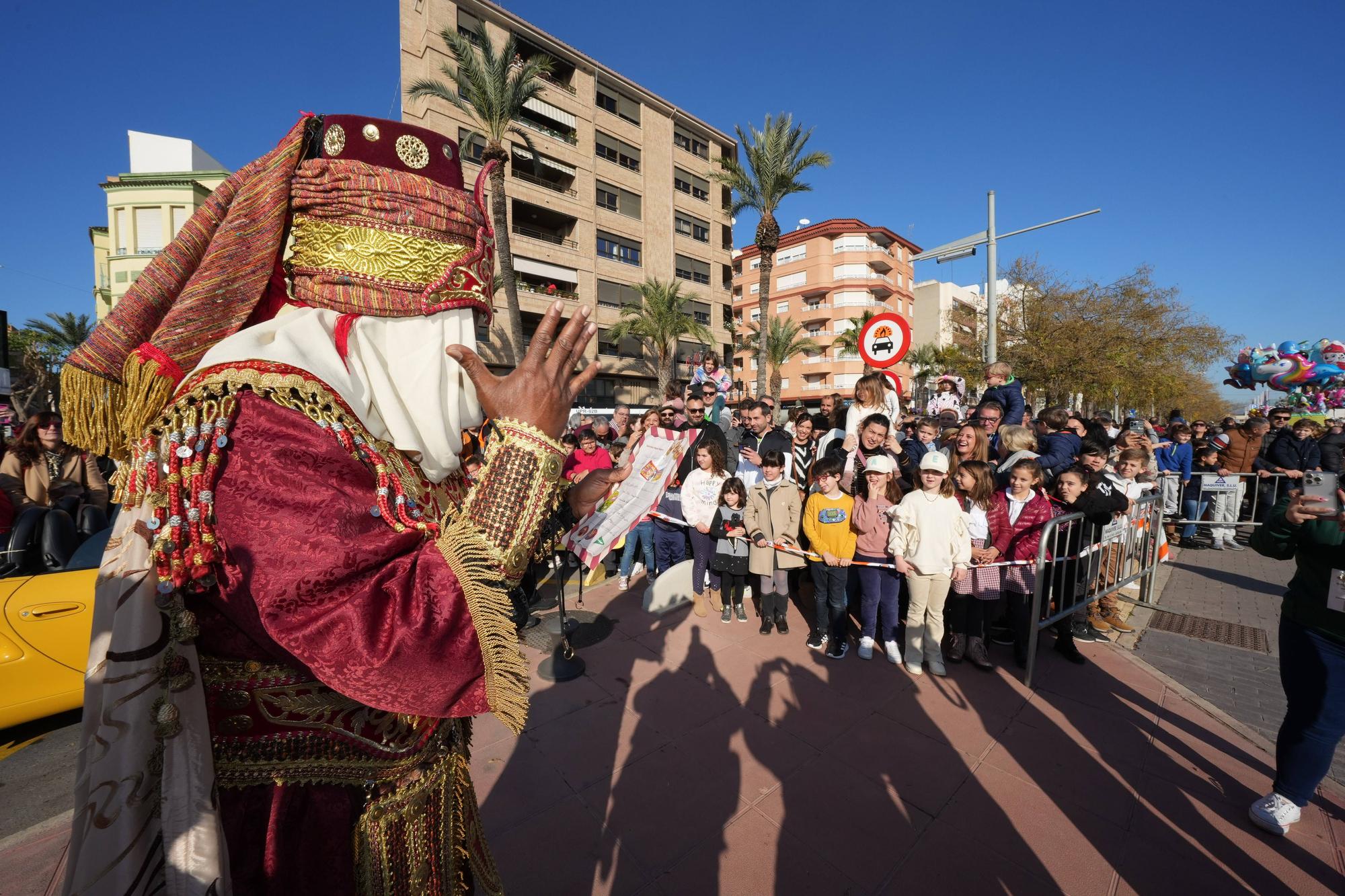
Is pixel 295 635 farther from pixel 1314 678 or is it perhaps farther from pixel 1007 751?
pixel 1314 678

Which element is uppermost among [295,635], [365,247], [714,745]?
[365,247]

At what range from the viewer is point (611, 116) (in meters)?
28.7

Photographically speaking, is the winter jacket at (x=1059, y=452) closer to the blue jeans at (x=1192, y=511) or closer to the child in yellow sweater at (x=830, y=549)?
the child in yellow sweater at (x=830, y=549)

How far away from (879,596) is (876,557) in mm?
392

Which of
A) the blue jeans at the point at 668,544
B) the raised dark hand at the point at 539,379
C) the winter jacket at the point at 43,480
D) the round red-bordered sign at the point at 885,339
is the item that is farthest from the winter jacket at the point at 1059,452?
the winter jacket at the point at 43,480

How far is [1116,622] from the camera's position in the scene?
5.50m

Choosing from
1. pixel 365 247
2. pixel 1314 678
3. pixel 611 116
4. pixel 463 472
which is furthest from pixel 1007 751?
pixel 611 116

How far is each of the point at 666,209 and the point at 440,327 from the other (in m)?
32.2

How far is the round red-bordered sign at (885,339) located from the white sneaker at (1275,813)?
13.6 ft

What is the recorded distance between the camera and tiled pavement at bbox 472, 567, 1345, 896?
263cm

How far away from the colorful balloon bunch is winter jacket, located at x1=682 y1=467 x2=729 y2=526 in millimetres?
29095

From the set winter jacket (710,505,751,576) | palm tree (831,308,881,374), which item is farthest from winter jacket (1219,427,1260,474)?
palm tree (831,308,881,374)

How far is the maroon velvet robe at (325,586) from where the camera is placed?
3.20 ft

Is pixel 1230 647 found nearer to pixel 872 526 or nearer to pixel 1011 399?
pixel 1011 399
